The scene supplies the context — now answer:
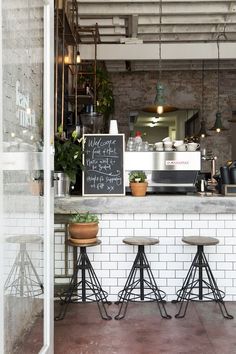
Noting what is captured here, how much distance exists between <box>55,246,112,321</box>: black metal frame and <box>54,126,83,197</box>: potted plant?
0.69 metres

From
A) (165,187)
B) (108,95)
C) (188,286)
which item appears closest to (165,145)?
(165,187)

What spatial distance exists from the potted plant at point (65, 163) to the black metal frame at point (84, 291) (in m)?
0.69

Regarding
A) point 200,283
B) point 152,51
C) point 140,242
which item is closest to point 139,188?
point 140,242

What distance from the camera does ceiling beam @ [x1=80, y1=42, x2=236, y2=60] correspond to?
7.02 meters

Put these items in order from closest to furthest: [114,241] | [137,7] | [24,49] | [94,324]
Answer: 1. [24,49]
2. [94,324]
3. [114,241]
4. [137,7]

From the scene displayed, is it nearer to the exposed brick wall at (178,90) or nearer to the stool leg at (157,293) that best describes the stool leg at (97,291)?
the stool leg at (157,293)

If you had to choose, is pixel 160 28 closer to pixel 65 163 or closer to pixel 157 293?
pixel 65 163

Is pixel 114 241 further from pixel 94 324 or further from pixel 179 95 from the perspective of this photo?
pixel 179 95

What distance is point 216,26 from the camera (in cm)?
693

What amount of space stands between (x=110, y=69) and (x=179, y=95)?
169cm

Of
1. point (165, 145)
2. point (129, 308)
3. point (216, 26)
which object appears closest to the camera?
point (129, 308)

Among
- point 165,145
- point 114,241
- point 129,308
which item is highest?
point 165,145

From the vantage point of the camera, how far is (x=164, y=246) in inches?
163

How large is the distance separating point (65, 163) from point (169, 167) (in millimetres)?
1097
